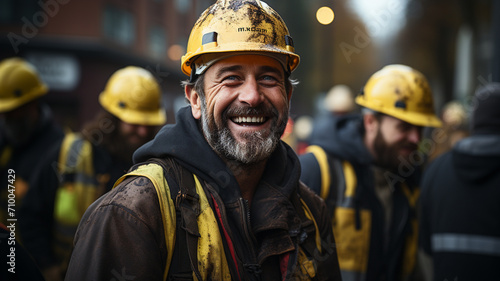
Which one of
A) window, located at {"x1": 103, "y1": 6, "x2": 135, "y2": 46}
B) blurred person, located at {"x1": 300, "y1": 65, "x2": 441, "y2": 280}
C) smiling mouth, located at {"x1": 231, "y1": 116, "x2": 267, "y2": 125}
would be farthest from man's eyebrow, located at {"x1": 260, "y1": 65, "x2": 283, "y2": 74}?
window, located at {"x1": 103, "y1": 6, "x2": 135, "y2": 46}

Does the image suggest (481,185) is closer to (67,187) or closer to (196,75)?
(196,75)

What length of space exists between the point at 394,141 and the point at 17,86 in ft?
12.7

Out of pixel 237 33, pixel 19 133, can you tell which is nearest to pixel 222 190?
pixel 237 33

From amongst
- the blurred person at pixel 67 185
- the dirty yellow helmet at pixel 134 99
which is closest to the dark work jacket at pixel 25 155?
the blurred person at pixel 67 185

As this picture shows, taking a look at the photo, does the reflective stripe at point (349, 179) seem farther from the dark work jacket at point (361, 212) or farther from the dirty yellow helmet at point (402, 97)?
the dirty yellow helmet at point (402, 97)

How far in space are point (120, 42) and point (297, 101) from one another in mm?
16536

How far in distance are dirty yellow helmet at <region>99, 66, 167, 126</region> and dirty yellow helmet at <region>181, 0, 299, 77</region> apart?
8.83 ft

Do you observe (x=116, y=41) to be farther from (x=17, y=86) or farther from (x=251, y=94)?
(x=251, y=94)

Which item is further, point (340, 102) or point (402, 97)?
point (340, 102)

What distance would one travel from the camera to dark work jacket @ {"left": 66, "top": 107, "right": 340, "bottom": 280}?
6.17 feet

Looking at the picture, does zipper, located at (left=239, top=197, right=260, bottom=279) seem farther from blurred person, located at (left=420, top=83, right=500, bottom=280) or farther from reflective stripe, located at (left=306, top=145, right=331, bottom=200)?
blurred person, located at (left=420, top=83, right=500, bottom=280)

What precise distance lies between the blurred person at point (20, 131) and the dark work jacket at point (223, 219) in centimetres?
283

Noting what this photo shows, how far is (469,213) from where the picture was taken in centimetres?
370

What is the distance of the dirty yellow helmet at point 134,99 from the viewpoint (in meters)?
5.10
